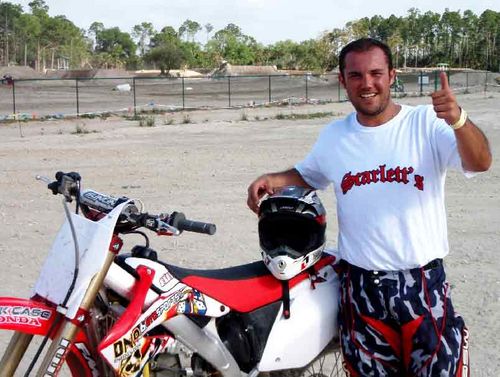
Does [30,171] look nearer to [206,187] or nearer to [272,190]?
[206,187]

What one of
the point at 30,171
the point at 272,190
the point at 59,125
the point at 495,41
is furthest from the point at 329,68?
the point at 272,190

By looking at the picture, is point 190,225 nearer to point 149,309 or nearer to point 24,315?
point 149,309

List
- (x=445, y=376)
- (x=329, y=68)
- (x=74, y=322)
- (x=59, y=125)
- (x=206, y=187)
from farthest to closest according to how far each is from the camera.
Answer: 1. (x=329, y=68)
2. (x=59, y=125)
3. (x=206, y=187)
4. (x=445, y=376)
5. (x=74, y=322)

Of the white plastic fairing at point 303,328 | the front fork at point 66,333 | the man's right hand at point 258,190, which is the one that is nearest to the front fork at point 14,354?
the front fork at point 66,333

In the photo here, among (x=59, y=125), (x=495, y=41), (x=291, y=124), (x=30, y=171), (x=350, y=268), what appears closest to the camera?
(x=350, y=268)

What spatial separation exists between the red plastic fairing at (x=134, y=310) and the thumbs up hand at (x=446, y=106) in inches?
48.6

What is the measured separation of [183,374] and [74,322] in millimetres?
609

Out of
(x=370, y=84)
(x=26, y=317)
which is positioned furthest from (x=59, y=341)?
(x=370, y=84)

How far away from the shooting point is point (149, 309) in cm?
271

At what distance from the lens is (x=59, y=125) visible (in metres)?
25.0

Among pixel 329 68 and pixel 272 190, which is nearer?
pixel 272 190

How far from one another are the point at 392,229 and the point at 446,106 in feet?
1.91

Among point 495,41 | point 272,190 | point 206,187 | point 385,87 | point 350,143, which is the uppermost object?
point 495,41

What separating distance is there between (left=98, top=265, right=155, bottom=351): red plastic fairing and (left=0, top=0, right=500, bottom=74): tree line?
107 meters
